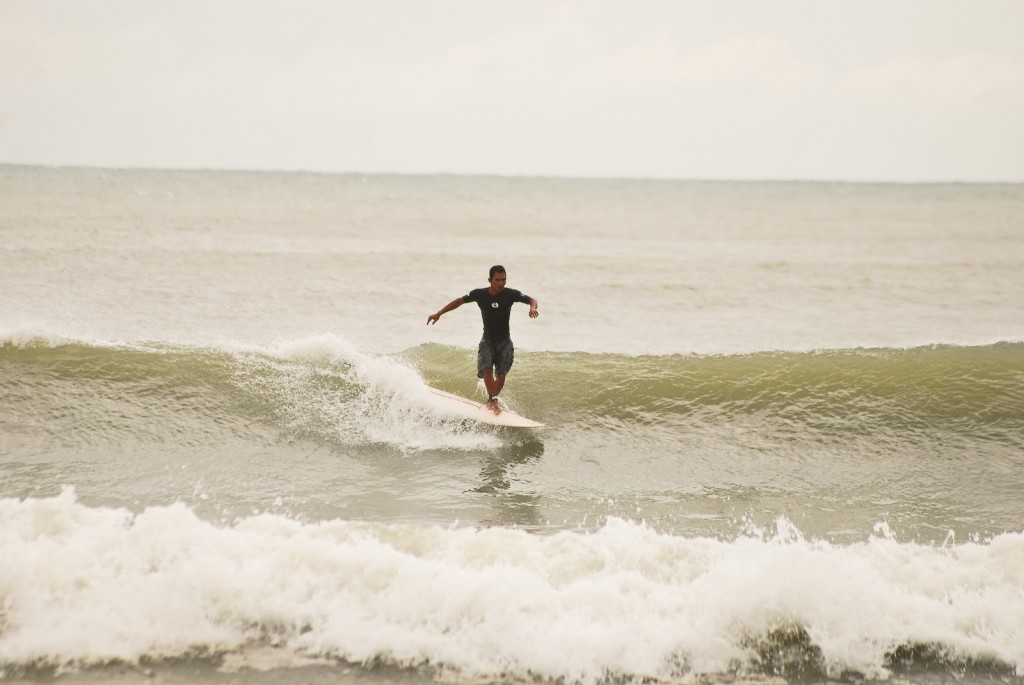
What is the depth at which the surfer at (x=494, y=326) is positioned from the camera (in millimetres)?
8062

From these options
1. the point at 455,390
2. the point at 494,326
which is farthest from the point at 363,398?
the point at 494,326

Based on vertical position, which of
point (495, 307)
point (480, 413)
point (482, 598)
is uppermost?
point (495, 307)

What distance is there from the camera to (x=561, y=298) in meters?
15.9

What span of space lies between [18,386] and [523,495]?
19.6ft

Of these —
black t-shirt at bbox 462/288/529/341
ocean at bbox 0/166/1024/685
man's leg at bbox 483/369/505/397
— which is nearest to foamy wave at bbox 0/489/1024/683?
ocean at bbox 0/166/1024/685

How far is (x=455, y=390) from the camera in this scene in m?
9.48

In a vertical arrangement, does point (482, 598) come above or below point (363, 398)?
below

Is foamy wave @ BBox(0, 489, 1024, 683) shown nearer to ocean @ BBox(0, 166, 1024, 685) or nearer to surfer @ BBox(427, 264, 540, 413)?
ocean @ BBox(0, 166, 1024, 685)

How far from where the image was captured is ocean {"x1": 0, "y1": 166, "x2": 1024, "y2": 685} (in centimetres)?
449

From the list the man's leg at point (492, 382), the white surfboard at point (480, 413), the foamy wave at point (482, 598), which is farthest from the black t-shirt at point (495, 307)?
the foamy wave at point (482, 598)

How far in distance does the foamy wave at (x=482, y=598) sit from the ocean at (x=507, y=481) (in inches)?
0.8

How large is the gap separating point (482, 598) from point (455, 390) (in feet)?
15.9

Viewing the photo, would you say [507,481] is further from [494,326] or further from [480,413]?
[494,326]

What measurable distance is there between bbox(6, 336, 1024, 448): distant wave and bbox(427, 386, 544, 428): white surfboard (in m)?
0.15
